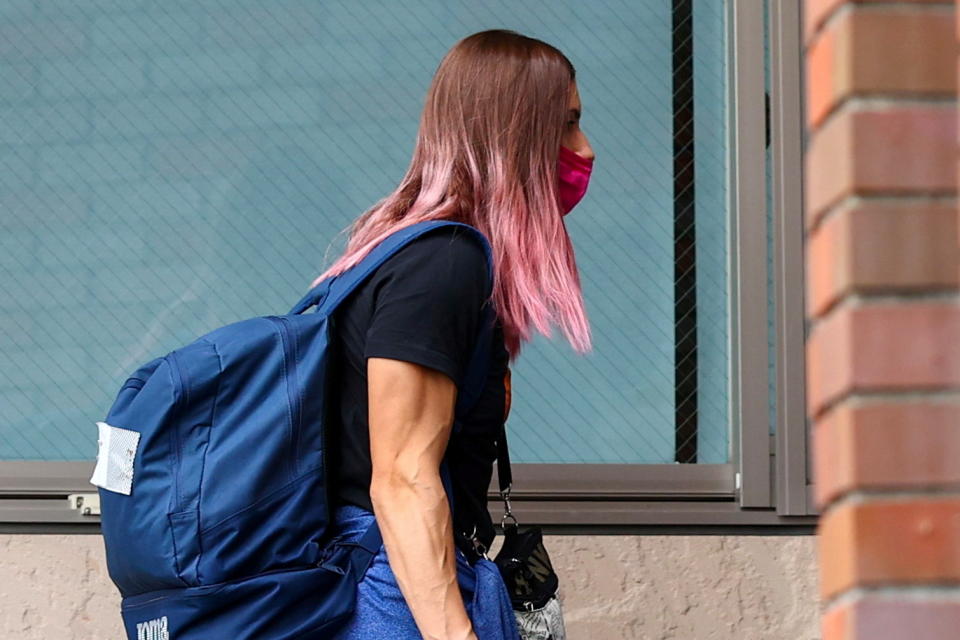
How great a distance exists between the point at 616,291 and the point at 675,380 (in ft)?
0.94

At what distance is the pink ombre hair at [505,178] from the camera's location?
2283 millimetres

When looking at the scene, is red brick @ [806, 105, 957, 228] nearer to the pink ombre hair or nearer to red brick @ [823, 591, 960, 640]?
red brick @ [823, 591, 960, 640]

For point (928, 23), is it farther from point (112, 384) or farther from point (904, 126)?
point (112, 384)

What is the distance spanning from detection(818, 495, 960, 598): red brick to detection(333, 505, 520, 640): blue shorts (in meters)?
1.28

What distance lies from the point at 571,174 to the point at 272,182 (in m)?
1.58

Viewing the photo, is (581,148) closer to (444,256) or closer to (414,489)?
(444,256)

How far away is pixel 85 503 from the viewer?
3.77 m

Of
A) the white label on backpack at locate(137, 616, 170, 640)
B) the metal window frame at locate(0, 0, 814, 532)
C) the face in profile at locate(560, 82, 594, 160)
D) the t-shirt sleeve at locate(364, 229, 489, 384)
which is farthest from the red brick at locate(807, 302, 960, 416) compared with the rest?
the metal window frame at locate(0, 0, 814, 532)

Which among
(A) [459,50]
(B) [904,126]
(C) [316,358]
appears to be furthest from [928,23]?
(A) [459,50]

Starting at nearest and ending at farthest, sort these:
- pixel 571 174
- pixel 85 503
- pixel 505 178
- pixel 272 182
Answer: pixel 505 178 → pixel 571 174 → pixel 85 503 → pixel 272 182

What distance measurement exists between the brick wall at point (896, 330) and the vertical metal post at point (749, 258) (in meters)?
2.89

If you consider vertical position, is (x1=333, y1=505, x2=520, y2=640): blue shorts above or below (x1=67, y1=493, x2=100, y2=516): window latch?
above

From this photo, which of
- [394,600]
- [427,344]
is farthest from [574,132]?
[394,600]

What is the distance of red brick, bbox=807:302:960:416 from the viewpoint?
95 cm
